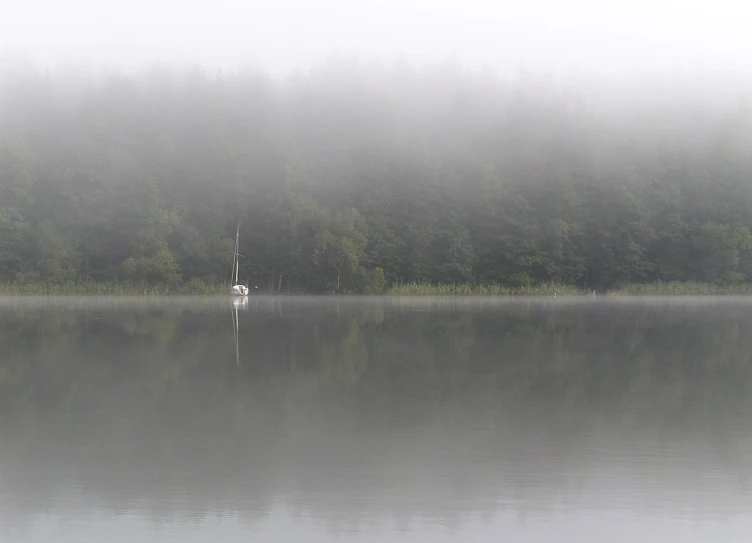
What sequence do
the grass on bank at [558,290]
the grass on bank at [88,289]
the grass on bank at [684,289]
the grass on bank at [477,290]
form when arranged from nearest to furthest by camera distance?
1. the grass on bank at [88,289]
2. the grass on bank at [477,290]
3. the grass on bank at [558,290]
4. the grass on bank at [684,289]

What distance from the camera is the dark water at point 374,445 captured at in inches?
195

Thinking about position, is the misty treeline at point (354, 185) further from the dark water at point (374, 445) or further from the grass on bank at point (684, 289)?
the dark water at point (374, 445)

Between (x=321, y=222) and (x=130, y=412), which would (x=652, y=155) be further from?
(x=130, y=412)

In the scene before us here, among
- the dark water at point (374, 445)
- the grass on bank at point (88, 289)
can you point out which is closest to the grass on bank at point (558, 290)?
the grass on bank at point (88, 289)

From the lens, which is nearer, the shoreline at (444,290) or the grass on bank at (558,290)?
the shoreline at (444,290)

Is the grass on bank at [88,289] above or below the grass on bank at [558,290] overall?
below

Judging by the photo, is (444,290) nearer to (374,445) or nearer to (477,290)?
(477,290)

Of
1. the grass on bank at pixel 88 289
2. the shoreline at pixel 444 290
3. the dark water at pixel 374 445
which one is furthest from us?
the shoreline at pixel 444 290

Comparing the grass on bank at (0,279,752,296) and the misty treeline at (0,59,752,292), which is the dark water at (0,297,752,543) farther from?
the misty treeline at (0,59,752,292)

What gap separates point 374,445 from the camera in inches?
262

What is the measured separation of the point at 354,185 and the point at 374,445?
44516 millimetres

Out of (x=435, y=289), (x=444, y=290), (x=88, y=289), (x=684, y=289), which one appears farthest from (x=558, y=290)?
(x=88, y=289)

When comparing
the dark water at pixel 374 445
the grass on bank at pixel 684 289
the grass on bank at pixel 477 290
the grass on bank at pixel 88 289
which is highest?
the dark water at pixel 374 445

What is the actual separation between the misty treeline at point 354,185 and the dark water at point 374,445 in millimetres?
32737
